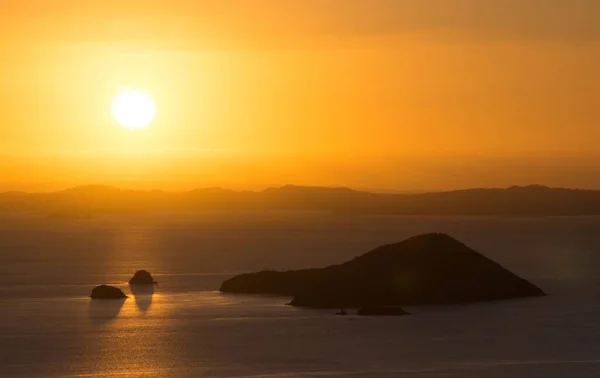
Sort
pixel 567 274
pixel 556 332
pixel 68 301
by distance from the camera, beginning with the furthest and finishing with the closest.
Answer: pixel 567 274, pixel 68 301, pixel 556 332

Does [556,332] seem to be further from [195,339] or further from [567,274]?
[567,274]

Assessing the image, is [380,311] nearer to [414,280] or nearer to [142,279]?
[414,280]

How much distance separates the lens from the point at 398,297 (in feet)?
238

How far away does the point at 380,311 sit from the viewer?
6750 centimetres

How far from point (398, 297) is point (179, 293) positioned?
63.2ft

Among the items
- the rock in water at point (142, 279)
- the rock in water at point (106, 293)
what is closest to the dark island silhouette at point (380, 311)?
the rock in water at point (106, 293)

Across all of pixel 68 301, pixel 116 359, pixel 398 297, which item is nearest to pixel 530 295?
pixel 398 297

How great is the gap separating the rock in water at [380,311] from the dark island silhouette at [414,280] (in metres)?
1.35

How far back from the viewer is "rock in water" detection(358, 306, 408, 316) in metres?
67.1

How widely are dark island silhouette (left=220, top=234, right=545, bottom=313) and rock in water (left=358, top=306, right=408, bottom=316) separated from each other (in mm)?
1353

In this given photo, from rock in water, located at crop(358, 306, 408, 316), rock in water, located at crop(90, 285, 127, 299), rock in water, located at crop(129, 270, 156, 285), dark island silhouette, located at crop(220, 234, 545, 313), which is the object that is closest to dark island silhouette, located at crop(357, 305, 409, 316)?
rock in water, located at crop(358, 306, 408, 316)

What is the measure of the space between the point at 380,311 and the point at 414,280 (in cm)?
618

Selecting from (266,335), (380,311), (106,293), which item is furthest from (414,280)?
(106,293)

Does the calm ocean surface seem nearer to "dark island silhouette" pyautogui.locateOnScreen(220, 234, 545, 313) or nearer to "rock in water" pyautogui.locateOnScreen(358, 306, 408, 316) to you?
"rock in water" pyautogui.locateOnScreen(358, 306, 408, 316)
